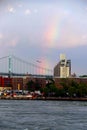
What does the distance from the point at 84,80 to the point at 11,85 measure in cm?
2511

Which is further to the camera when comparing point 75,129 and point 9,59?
point 9,59

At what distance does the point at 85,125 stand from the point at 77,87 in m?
98.4

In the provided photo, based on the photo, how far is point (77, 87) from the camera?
13612 cm

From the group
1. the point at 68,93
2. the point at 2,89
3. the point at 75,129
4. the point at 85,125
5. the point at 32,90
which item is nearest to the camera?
the point at 75,129

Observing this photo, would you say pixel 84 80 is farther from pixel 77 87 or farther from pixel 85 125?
pixel 85 125

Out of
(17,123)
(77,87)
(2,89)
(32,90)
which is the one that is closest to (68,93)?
(77,87)

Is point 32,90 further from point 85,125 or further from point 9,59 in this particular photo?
point 85,125

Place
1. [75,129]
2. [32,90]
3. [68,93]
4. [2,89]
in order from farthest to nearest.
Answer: [2,89], [32,90], [68,93], [75,129]

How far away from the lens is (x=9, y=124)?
3800 centimetres

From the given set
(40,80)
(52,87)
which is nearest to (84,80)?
(40,80)

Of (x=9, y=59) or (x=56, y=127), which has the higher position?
(x=9, y=59)

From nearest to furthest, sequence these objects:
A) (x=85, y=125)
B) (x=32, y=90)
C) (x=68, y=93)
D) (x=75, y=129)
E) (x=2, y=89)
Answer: (x=75, y=129)
(x=85, y=125)
(x=68, y=93)
(x=32, y=90)
(x=2, y=89)

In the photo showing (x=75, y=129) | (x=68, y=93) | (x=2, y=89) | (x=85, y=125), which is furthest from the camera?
(x=2, y=89)

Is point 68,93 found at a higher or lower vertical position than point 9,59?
lower
